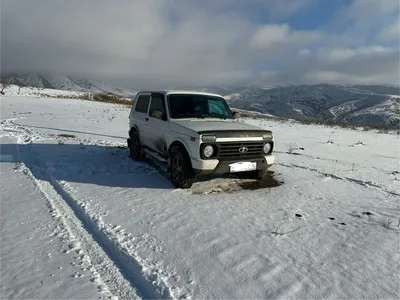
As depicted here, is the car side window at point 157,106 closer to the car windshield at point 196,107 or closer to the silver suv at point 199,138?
the silver suv at point 199,138

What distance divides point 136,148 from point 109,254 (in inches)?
206

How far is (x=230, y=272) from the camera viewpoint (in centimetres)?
348

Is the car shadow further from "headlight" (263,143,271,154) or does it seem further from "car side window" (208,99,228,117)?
"headlight" (263,143,271,154)

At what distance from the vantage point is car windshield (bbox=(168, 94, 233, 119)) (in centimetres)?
714

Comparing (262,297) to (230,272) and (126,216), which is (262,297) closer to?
(230,272)

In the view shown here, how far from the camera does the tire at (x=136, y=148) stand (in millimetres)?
8758

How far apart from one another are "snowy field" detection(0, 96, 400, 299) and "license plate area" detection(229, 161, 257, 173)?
19.8 inches

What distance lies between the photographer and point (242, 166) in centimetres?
614

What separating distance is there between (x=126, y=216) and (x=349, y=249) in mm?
3242

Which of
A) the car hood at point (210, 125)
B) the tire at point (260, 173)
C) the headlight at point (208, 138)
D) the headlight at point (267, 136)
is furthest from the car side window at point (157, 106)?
the tire at point (260, 173)

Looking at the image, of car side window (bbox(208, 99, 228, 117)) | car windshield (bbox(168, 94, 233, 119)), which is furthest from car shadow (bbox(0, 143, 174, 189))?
car side window (bbox(208, 99, 228, 117))

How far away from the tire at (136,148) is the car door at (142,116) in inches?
8.9

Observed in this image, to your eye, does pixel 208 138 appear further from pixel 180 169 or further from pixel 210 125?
pixel 180 169

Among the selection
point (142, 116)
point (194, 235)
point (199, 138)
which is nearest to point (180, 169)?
point (199, 138)
